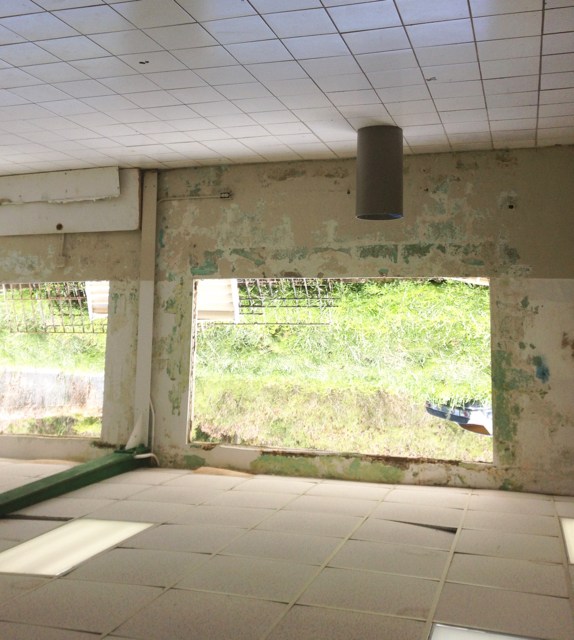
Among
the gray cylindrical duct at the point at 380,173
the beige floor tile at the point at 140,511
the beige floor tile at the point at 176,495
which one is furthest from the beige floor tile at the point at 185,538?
the gray cylindrical duct at the point at 380,173

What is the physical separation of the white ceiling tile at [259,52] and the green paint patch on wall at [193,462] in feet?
12.3

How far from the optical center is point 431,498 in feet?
16.2

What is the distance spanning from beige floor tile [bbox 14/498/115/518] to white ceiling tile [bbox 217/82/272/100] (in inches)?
121

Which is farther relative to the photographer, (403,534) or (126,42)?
(403,534)

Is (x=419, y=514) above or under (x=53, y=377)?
under

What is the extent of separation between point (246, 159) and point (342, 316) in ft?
18.2

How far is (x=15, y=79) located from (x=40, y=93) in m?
0.27

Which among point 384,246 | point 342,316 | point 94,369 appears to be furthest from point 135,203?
point 94,369

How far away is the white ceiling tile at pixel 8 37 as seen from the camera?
11.4 feet

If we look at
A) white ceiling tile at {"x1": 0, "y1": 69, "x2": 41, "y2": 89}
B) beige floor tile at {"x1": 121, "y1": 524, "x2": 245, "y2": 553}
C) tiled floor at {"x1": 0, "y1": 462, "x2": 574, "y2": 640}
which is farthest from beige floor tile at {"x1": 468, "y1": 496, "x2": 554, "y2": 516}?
white ceiling tile at {"x1": 0, "y1": 69, "x2": 41, "y2": 89}

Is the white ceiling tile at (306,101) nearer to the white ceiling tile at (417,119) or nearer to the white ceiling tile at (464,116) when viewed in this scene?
the white ceiling tile at (417,119)

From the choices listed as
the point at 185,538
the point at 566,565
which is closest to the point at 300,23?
the point at 185,538

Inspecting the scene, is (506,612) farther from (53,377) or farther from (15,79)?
(53,377)

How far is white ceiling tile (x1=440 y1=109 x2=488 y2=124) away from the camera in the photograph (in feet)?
15.1
